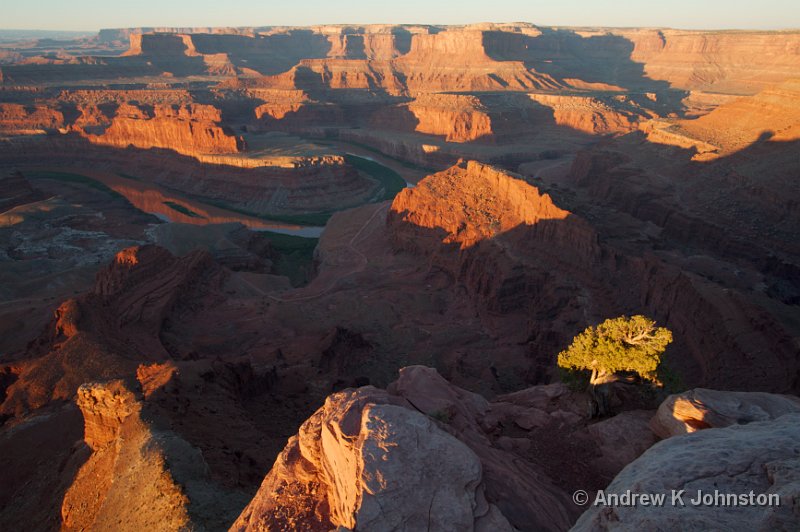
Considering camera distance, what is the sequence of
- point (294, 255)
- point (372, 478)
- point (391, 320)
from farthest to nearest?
point (294, 255)
point (391, 320)
point (372, 478)

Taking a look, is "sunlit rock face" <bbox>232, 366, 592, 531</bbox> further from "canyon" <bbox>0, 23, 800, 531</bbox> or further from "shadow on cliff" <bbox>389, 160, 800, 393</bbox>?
"shadow on cliff" <bbox>389, 160, 800, 393</bbox>

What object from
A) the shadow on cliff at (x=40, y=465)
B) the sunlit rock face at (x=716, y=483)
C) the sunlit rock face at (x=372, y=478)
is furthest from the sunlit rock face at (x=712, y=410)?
the shadow on cliff at (x=40, y=465)

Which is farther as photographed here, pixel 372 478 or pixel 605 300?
pixel 605 300

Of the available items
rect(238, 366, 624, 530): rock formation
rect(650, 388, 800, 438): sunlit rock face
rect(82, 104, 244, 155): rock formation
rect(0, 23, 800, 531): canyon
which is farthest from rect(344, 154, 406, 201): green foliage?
rect(238, 366, 624, 530): rock formation

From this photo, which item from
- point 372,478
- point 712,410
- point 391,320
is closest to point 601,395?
point 712,410

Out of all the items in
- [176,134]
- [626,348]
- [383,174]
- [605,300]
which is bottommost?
[605,300]

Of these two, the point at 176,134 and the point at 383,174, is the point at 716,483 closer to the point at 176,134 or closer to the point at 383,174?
the point at 383,174
